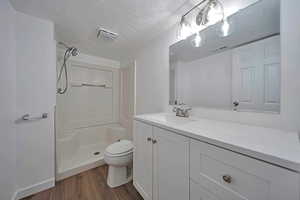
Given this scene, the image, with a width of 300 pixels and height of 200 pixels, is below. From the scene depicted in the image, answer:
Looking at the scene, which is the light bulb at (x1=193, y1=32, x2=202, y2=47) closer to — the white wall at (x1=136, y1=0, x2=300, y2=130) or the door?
the white wall at (x1=136, y1=0, x2=300, y2=130)

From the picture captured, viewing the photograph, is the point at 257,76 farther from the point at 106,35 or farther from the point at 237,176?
the point at 106,35

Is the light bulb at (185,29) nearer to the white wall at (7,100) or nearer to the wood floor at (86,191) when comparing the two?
the white wall at (7,100)

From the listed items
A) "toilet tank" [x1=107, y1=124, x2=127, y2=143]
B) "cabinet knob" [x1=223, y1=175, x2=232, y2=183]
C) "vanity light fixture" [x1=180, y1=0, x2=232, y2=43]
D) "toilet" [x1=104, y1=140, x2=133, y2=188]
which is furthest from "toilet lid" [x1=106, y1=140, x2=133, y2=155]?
"vanity light fixture" [x1=180, y1=0, x2=232, y2=43]

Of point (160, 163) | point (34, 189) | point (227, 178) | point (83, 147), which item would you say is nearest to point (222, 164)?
point (227, 178)

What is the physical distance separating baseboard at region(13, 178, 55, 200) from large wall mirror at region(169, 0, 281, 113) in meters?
1.92

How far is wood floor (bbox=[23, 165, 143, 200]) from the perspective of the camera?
1281 millimetres

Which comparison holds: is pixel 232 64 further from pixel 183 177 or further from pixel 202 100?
pixel 183 177

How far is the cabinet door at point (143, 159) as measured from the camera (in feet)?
3.51

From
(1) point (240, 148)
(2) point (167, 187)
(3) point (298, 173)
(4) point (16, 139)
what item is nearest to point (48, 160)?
(4) point (16, 139)

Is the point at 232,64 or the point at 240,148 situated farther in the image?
the point at 232,64

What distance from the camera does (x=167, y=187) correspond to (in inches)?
34.4

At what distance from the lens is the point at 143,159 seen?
116 cm

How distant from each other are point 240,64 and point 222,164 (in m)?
0.82

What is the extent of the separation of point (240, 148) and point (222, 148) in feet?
0.26
